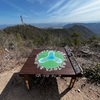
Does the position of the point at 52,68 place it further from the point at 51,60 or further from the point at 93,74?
the point at 93,74

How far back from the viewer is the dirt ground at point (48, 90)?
2988 mm

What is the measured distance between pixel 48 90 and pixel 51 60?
2.77ft

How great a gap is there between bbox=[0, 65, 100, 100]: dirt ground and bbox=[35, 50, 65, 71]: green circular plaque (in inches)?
27.8

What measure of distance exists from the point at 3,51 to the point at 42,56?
3.24 meters

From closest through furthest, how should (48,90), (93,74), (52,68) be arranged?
(52,68), (48,90), (93,74)

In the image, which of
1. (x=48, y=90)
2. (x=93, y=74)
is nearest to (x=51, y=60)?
(x=48, y=90)

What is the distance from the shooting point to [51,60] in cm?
322

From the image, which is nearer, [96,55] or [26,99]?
[26,99]

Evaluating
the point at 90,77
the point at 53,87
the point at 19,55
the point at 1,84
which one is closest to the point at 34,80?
the point at 53,87

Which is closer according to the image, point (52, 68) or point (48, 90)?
point (52, 68)

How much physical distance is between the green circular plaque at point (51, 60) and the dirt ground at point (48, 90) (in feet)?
2.31

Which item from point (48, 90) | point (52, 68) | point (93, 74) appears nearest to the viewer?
point (52, 68)

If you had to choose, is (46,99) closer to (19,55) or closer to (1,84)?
(1,84)

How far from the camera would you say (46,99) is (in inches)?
115
